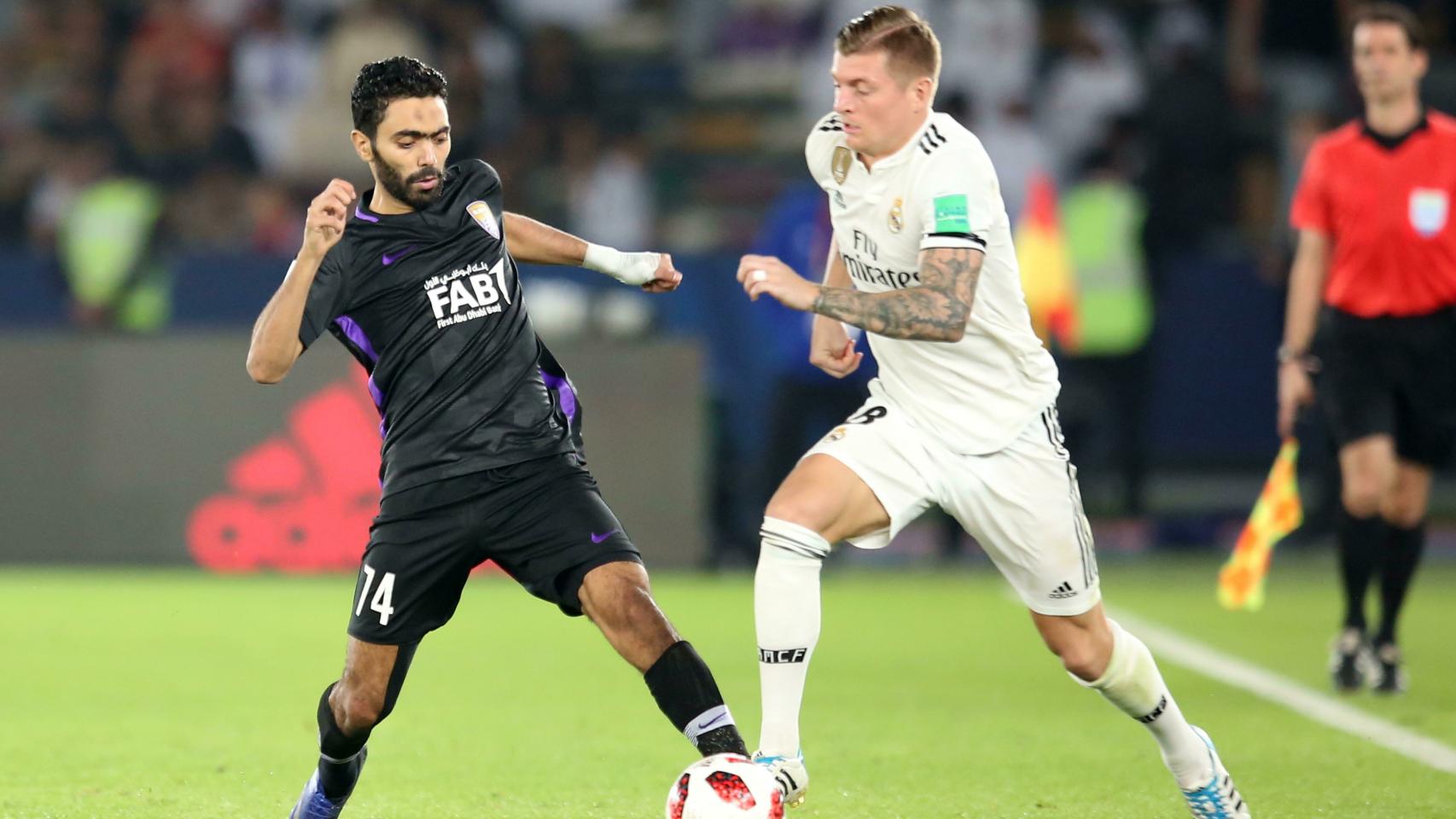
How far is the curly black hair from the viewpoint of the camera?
514 centimetres

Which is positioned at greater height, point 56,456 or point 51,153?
Result: point 51,153

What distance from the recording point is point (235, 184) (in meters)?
15.2

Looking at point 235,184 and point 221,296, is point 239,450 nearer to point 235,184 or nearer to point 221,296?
point 221,296

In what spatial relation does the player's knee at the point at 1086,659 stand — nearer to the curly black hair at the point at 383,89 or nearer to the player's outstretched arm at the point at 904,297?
the player's outstretched arm at the point at 904,297

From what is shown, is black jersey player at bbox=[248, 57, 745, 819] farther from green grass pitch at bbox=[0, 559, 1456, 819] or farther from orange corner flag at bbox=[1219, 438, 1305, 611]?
orange corner flag at bbox=[1219, 438, 1305, 611]

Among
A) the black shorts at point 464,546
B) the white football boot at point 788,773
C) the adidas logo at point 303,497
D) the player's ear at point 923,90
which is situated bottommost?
the adidas logo at point 303,497

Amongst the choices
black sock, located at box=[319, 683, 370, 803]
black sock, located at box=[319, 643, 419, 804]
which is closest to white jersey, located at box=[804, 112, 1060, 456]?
black sock, located at box=[319, 643, 419, 804]

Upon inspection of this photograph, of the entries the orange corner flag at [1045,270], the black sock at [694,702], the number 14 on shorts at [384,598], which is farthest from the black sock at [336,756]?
the orange corner flag at [1045,270]

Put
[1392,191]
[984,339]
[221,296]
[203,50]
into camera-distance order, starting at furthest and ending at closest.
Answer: [203,50]
[221,296]
[1392,191]
[984,339]

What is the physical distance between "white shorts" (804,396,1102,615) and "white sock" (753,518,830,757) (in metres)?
0.17

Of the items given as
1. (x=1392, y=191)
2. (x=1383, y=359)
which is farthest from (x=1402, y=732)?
(x=1392, y=191)

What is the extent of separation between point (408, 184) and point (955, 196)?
135cm

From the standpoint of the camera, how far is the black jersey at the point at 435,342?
203 inches

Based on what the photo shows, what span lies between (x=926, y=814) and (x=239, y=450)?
7342 millimetres
